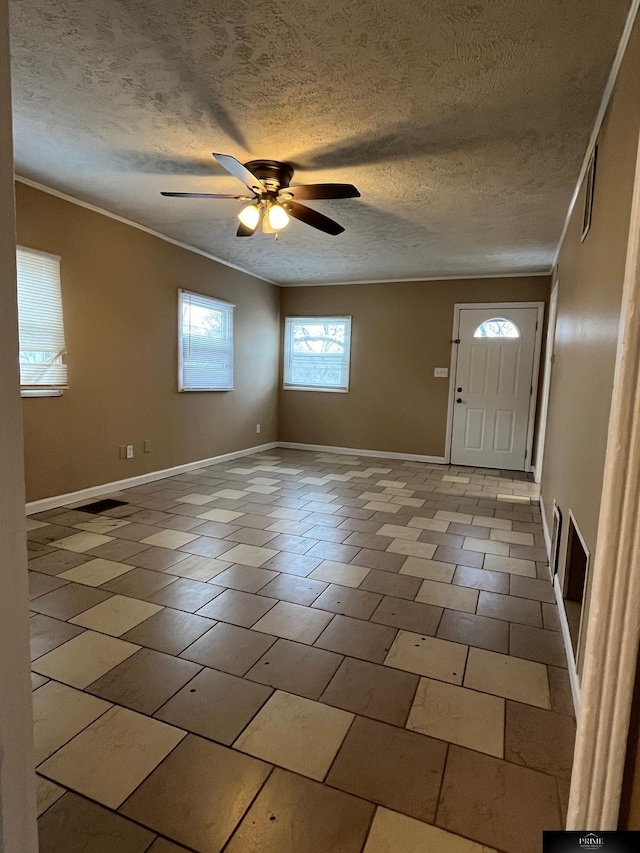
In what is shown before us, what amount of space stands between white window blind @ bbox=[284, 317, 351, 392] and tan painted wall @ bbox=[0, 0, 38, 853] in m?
6.03

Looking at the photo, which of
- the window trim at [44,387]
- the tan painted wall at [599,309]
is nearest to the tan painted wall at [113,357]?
the window trim at [44,387]

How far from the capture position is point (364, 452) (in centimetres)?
672

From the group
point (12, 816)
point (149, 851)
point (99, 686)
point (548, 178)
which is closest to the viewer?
point (12, 816)

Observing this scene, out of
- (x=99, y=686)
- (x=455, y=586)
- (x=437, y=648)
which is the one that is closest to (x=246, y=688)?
(x=99, y=686)

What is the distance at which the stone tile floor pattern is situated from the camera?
48.9 inches

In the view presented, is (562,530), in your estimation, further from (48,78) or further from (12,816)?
(48,78)

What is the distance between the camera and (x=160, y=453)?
4891mm

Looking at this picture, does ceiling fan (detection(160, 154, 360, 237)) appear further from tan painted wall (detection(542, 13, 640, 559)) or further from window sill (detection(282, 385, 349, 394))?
window sill (detection(282, 385, 349, 394))

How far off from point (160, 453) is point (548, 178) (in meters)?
4.19

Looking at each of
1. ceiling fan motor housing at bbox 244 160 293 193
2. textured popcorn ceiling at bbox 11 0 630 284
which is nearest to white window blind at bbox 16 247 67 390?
textured popcorn ceiling at bbox 11 0 630 284

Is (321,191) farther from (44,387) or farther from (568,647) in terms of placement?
(568,647)

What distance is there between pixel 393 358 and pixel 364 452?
1.42 metres

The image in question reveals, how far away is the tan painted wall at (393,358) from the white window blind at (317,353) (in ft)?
0.37

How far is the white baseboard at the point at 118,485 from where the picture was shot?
146 inches
